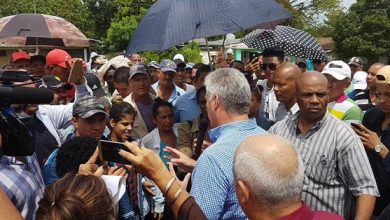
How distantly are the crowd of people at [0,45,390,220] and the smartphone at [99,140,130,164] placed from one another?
0.05ft

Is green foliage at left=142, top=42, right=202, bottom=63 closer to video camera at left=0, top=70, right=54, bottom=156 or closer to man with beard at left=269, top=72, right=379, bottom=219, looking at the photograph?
man with beard at left=269, top=72, right=379, bottom=219

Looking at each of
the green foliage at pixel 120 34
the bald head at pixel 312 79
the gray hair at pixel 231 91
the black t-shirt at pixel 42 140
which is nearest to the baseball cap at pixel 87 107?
the black t-shirt at pixel 42 140

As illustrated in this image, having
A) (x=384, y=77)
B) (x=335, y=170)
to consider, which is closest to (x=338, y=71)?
(x=384, y=77)

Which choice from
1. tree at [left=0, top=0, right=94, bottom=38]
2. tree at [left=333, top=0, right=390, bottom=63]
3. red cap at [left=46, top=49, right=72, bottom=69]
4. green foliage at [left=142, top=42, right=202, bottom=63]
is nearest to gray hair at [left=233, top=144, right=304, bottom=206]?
red cap at [left=46, top=49, right=72, bottom=69]

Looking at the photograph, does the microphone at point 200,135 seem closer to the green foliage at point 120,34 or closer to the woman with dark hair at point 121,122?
the woman with dark hair at point 121,122

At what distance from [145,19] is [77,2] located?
4373cm

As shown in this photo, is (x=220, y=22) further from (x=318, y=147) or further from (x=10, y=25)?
(x=10, y=25)

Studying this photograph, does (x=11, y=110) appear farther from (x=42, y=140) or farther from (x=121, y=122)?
(x=121, y=122)

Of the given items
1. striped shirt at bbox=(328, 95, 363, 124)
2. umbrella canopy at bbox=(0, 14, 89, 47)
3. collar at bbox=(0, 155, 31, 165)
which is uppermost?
umbrella canopy at bbox=(0, 14, 89, 47)

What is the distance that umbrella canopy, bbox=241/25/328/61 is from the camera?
704 centimetres

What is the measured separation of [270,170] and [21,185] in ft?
3.56

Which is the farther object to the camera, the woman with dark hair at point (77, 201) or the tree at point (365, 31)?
the tree at point (365, 31)

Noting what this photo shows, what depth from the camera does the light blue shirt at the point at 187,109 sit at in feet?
16.3

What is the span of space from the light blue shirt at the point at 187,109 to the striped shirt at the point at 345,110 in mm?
1381
